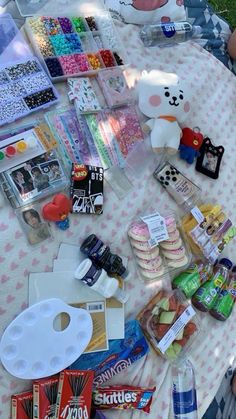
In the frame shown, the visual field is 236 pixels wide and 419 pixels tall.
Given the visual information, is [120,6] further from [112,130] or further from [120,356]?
[120,356]

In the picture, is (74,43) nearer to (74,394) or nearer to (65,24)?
(65,24)

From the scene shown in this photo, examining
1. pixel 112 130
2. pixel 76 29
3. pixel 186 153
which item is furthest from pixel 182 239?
pixel 76 29

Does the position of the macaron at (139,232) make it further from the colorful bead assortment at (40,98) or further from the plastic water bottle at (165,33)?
the plastic water bottle at (165,33)

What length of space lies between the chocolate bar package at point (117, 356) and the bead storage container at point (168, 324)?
0.03 metres

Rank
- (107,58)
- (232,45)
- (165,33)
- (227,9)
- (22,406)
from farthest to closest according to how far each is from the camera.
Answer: (227,9)
(232,45)
(165,33)
(107,58)
(22,406)

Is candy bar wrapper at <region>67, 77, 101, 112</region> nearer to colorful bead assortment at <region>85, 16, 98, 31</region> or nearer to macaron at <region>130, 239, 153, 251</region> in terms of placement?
colorful bead assortment at <region>85, 16, 98, 31</region>

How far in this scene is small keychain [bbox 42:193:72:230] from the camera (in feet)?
3.46

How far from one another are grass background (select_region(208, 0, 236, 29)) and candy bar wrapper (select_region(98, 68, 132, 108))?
29.6 inches

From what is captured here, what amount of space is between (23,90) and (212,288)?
67 centimetres

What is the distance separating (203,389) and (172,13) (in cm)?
104

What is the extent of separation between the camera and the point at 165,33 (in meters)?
1.39

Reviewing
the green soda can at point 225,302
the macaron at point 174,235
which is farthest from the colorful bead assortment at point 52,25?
the green soda can at point 225,302

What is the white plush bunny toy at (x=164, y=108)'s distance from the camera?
1.22m

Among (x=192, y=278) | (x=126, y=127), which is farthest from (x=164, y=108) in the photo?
(x=192, y=278)
